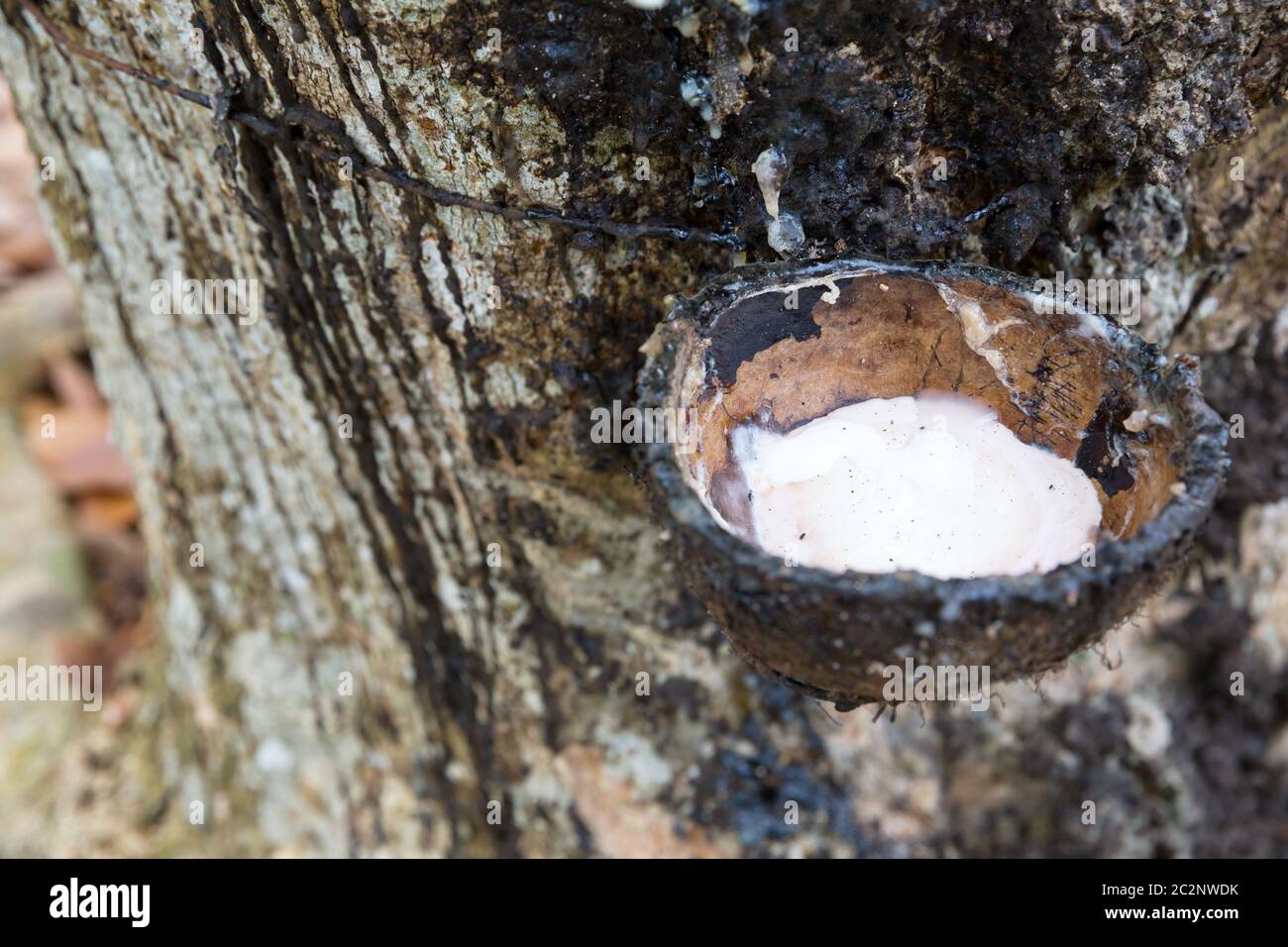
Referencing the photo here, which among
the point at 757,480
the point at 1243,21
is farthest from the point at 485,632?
the point at 1243,21

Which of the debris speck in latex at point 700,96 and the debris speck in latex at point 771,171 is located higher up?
the debris speck in latex at point 700,96

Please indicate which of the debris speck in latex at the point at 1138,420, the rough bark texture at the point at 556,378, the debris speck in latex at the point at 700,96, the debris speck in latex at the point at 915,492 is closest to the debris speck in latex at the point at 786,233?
the rough bark texture at the point at 556,378

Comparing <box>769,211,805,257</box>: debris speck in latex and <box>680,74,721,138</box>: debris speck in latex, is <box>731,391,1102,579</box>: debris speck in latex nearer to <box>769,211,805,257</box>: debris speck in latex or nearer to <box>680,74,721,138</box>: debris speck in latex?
<box>769,211,805,257</box>: debris speck in latex

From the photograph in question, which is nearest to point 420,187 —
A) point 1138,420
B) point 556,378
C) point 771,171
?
point 556,378

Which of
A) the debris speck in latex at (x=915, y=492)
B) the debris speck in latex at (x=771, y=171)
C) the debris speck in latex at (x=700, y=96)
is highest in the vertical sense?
the debris speck in latex at (x=700, y=96)

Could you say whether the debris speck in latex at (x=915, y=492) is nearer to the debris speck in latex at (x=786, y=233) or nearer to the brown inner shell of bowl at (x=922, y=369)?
the brown inner shell of bowl at (x=922, y=369)

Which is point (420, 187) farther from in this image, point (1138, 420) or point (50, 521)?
point (50, 521)

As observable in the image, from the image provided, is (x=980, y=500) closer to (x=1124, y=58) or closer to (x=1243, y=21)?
(x=1124, y=58)
